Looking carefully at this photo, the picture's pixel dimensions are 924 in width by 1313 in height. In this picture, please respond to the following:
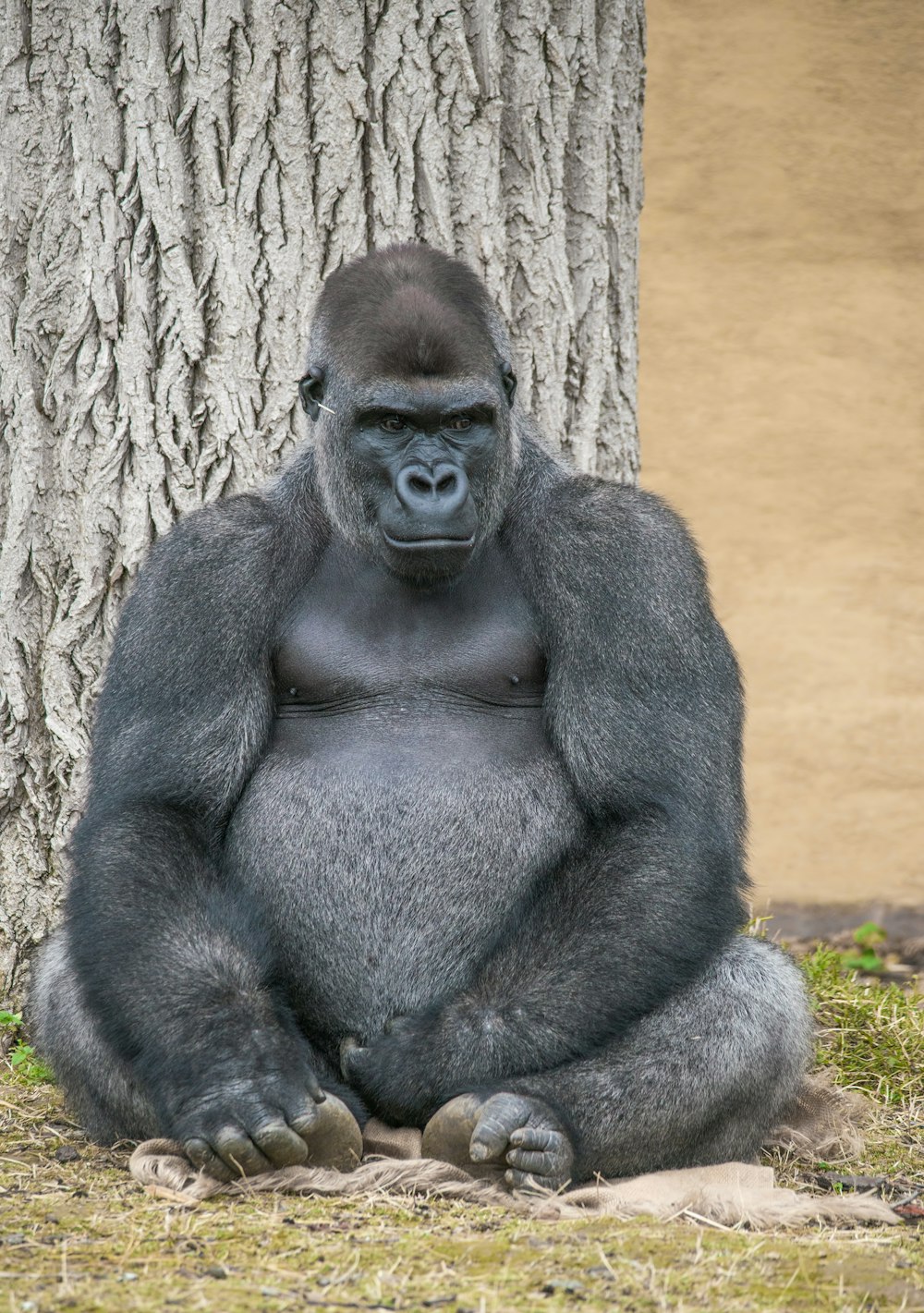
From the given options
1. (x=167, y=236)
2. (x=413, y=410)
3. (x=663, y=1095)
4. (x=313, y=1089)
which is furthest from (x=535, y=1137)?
(x=167, y=236)

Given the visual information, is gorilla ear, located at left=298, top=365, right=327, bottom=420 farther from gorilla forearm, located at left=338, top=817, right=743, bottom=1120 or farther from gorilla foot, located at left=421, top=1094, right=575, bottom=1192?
gorilla foot, located at left=421, top=1094, right=575, bottom=1192

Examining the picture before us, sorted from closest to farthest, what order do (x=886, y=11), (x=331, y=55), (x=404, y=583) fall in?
(x=404, y=583) → (x=331, y=55) → (x=886, y=11)

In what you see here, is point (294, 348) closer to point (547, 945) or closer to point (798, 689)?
point (547, 945)

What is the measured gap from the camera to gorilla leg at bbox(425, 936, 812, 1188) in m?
2.79

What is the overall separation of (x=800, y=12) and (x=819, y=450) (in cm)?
163

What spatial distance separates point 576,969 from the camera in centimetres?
295

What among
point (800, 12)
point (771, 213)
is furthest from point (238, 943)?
point (800, 12)

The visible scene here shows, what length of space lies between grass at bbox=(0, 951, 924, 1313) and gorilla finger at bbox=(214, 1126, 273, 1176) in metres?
0.06

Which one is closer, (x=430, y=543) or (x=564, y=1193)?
(x=564, y=1193)

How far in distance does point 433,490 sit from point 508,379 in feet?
1.32

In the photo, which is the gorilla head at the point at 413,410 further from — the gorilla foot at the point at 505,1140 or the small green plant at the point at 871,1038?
the small green plant at the point at 871,1038

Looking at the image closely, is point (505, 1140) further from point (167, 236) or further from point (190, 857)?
point (167, 236)

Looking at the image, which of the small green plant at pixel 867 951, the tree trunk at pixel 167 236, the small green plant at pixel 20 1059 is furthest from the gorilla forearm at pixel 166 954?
the small green plant at pixel 867 951

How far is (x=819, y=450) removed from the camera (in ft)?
20.7
